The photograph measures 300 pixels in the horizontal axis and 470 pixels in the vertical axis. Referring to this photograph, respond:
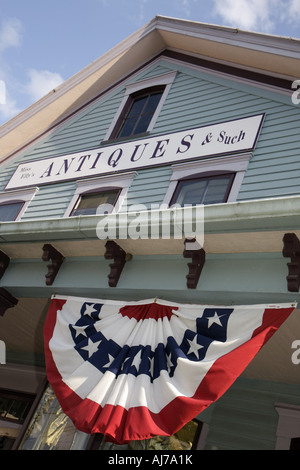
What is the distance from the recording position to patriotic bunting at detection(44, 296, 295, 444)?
3.94 metres

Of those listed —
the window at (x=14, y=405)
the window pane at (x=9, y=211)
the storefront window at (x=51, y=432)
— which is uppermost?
the window pane at (x=9, y=211)

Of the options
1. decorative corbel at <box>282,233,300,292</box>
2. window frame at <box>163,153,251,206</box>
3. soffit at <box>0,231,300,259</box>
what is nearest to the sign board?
window frame at <box>163,153,251,206</box>

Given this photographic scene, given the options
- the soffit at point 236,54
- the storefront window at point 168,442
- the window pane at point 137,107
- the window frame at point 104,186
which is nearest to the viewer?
the storefront window at point 168,442

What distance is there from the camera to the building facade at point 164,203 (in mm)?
4836

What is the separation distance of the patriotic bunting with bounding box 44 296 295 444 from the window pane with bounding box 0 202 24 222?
502 centimetres

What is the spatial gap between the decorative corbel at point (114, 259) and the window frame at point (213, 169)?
200 cm

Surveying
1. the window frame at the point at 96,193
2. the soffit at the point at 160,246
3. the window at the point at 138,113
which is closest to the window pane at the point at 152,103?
the window at the point at 138,113

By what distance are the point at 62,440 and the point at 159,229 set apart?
383 centimetres

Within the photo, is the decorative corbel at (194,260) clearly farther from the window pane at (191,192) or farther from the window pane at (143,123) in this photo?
the window pane at (143,123)

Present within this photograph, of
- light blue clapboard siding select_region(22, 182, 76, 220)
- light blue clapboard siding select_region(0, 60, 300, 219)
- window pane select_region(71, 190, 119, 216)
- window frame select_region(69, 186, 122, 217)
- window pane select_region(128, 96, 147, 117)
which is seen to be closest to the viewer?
light blue clapboard siding select_region(0, 60, 300, 219)

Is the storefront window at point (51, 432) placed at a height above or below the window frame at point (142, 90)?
below

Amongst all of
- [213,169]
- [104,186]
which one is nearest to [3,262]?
[104,186]

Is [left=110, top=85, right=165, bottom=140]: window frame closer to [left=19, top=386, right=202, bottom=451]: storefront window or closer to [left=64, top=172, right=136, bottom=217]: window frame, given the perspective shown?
[left=64, top=172, right=136, bottom=217]: window frame

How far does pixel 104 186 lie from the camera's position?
27.9 feet
